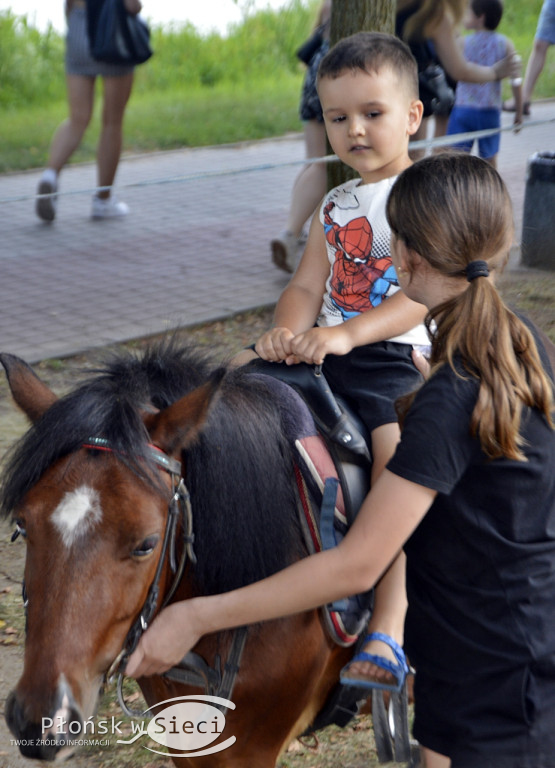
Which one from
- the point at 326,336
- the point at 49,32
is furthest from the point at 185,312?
the point at 49,32

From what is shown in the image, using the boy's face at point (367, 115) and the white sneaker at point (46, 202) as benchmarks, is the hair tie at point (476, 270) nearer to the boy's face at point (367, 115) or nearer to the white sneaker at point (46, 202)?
the boy's face at point (367, 115)

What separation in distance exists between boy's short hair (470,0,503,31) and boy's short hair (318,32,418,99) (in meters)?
5.97

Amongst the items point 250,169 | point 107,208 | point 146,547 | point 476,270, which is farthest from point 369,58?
point 107,208

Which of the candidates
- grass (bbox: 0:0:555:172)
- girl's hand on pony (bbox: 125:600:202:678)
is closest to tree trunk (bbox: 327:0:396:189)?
girl's hand on pony (bbox: 125:600:202:678)

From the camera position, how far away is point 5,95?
12914 mm

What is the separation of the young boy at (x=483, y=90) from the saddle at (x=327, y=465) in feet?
20.0

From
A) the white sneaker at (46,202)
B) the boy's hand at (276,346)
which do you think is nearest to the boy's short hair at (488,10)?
the white sneaker at (46,202)

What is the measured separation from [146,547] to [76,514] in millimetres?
152

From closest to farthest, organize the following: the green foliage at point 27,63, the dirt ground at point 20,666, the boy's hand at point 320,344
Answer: the boy's hand at point 320,344, the dirt ground at point 20,666, the green foliage at point 27,63

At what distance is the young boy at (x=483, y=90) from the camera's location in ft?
25.8

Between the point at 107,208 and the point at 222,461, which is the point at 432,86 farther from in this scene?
the point at 222,461

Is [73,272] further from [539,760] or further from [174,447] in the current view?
[539,760]

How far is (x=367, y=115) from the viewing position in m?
2.54

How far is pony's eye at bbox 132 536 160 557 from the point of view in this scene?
175 centimetres
